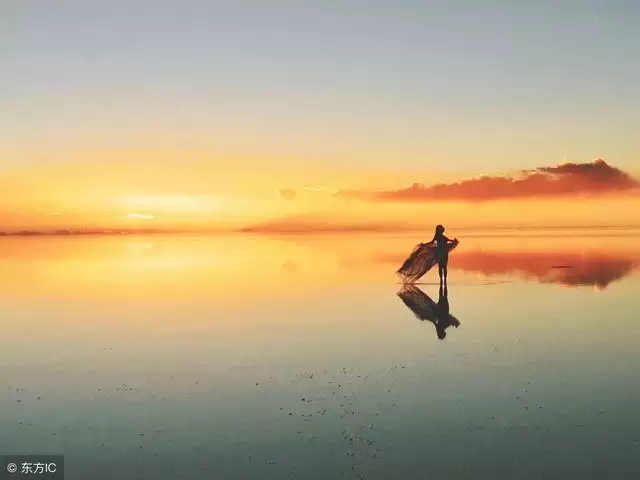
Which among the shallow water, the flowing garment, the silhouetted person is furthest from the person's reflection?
the flowing garment

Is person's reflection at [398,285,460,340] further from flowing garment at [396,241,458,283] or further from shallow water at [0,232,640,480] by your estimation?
flowing garment at [396,241,458,283]

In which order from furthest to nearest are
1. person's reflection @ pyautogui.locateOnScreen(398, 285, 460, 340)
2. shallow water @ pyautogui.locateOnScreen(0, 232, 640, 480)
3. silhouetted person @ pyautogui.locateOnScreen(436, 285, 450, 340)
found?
person's reflection @ pyautogui.locateOnScreen(398, 285, 460, 340), silhouetted person @ pyautogui.locateOnScreen(436, 285, 450, 340), shallow water @ pyautogui.locateOnScreen(0, 232, 640, 480)

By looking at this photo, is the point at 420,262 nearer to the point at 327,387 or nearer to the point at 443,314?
the point at 443,314

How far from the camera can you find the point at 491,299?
31.9 metres

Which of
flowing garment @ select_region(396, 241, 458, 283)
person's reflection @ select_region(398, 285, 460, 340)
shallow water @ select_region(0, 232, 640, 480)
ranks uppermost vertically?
flowing garment @ select_region(396, 241, 458, 283)

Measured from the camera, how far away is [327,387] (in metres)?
16.4

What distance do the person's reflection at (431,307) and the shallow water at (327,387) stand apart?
1.33 ft

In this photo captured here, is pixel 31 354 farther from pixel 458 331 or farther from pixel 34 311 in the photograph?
pixel 458 331

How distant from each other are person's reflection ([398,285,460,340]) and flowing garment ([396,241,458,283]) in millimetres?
2255

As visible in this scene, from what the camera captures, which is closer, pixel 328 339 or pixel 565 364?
pixel 565 364

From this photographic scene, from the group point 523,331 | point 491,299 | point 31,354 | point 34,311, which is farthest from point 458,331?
point 34,311

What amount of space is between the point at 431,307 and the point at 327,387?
14.6 meters

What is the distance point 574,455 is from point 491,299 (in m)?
20.7

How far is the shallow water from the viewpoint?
11.8 metres
